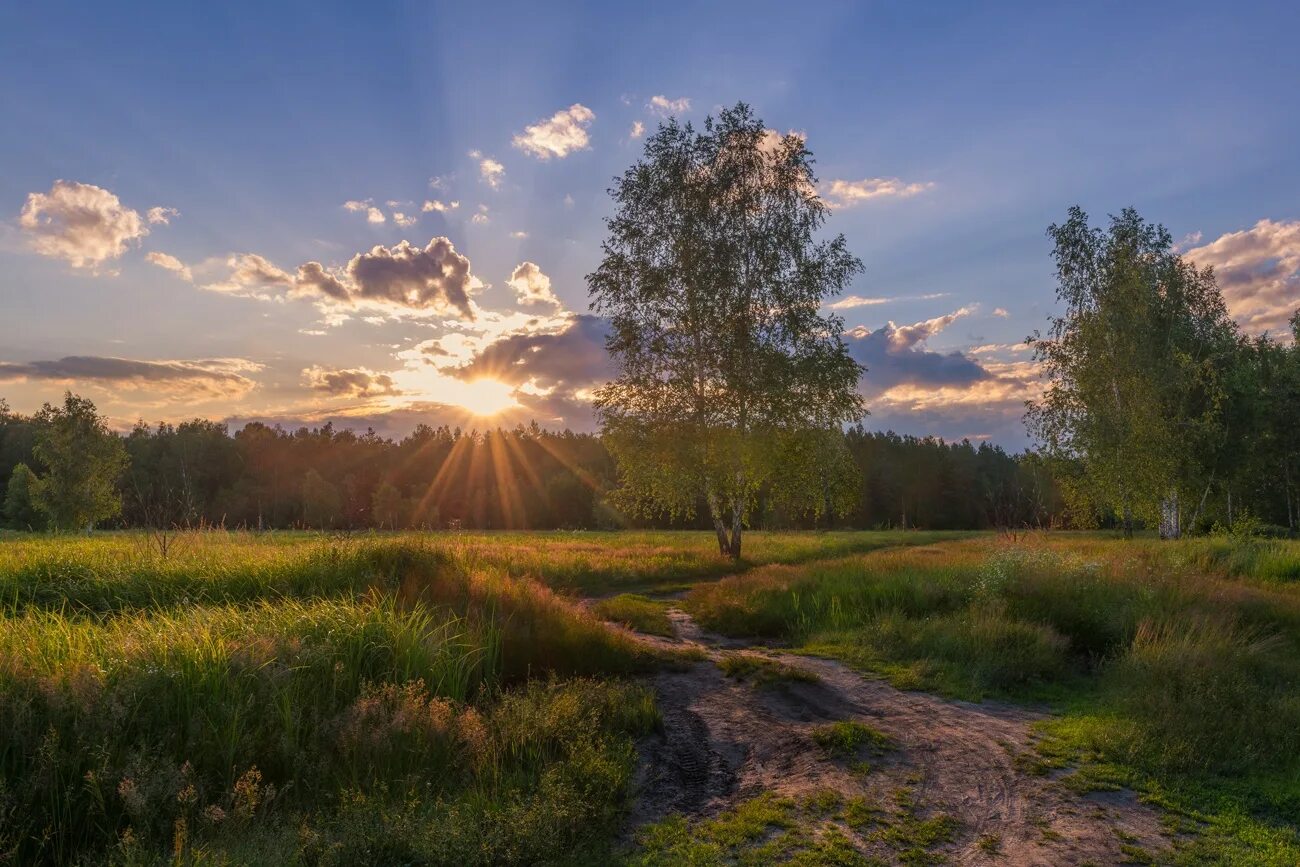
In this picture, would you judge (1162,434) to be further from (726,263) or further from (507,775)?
(507,775)

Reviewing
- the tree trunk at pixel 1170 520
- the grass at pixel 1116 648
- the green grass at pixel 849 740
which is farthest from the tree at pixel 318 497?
the green grass at pixel 849 740

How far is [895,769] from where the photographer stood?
6.80m

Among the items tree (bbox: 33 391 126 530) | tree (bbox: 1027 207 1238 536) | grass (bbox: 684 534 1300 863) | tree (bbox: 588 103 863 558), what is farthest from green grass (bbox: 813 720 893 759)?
tree (bbox: 33 391 126 530)

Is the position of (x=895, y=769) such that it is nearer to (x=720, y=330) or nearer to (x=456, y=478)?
(x=720, y=330)

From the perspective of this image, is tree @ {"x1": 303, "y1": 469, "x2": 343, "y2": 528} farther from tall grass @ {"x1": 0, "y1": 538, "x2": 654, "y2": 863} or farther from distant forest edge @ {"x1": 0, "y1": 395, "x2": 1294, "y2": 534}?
tall grass @ {"x1": 0, "y1": 538, "x2": 654, "y2": 863}

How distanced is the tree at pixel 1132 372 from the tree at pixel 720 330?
1636 cm

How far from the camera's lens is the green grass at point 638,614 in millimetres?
14172

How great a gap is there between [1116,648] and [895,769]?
6943 mm

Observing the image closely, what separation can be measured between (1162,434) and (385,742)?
36.4 m

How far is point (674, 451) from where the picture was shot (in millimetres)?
24766

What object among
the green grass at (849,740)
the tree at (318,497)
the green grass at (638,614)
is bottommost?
the tree at (318,497)

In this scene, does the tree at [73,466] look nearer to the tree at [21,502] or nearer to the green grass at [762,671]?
the tree at [21,502]

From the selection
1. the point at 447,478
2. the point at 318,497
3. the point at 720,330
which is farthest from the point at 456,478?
the point at 720,330

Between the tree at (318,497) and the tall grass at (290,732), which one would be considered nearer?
the tall grass at (290,732)
